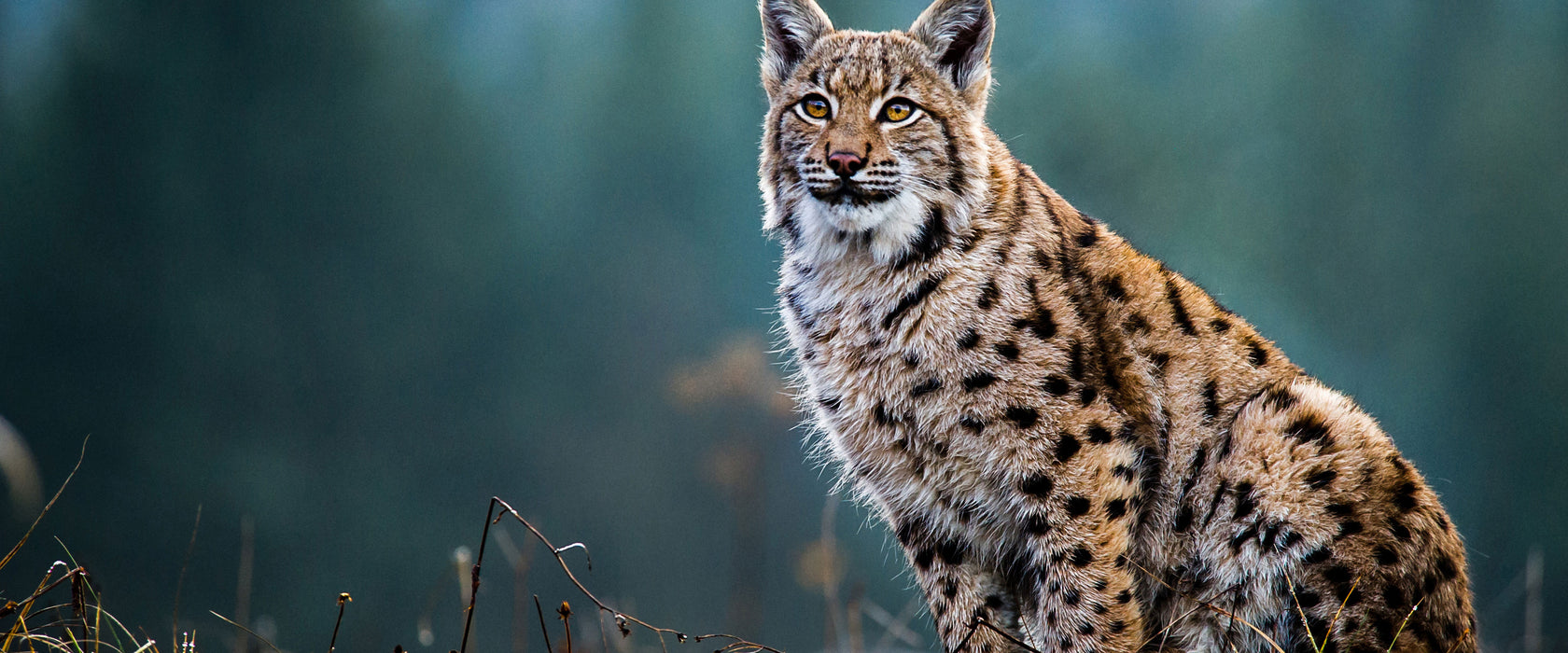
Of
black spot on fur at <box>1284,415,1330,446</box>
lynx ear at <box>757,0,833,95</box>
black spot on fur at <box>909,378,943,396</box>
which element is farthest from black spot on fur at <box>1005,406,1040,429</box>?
lynx ear at <box>757,0,833,95</box>

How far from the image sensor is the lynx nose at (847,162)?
4.14 metres

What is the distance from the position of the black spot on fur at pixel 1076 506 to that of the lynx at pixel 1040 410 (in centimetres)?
1

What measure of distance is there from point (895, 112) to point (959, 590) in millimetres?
2113

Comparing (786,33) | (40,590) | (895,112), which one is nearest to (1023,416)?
(895,112)

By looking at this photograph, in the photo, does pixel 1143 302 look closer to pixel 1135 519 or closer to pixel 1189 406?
pixel 1189 406

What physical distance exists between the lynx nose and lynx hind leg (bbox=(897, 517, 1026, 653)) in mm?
1571

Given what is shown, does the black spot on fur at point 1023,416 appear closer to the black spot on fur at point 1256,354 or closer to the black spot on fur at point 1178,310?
the black spot on fur at point 1178,310

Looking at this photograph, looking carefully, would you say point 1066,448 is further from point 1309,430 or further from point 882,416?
point 1309,430

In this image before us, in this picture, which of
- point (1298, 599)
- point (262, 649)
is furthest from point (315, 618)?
point (1298, 599)

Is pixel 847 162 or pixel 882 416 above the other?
pixel 847 162

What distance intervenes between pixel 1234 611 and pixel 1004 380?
1248mm

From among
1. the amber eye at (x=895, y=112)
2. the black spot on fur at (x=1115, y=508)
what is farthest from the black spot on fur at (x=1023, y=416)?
the amber eye at (x=895, y=112)

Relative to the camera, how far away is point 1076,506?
158 inches

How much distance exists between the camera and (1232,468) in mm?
4043
